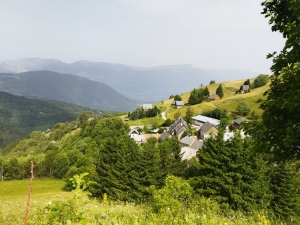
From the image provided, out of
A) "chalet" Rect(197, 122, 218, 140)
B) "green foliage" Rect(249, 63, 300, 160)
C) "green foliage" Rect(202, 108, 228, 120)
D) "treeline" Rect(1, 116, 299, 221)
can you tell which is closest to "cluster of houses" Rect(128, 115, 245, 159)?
"chalet" Rect(197, 122, 218, 140)

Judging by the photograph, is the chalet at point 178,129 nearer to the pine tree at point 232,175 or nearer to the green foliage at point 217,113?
the green foliage at point 217,113

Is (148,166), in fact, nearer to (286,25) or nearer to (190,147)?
(286,25)

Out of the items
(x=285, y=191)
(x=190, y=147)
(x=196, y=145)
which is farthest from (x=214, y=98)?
(x=285, y=191)

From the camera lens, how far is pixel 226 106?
13062 cm

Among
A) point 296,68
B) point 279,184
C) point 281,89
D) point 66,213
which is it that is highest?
point 296,68

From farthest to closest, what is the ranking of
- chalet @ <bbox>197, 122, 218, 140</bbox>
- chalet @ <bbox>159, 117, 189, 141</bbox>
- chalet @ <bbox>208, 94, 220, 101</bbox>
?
chalet @ <bbox>208, 94, 220, 101</bbox> → chalet @ <bbox>159, 117, 189, 141</bbox> → chalet @ <bbox>197, 122, 218, 140</bbox>

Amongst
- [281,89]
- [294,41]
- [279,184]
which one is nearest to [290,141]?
[281,89]

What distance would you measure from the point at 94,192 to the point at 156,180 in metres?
11.1

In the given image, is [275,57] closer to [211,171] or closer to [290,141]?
[290,141]

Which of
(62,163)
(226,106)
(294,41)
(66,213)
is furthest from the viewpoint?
(226,106)

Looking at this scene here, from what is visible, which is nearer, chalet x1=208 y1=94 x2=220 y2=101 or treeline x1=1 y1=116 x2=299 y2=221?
treeline x1=1 y1=116 x2=299 y2=221

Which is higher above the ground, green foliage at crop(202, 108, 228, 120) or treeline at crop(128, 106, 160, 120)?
green foliage at crop(202, 108, 228, 120)

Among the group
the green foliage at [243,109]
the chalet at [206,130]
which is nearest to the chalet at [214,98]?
the green foliage at [243,109]

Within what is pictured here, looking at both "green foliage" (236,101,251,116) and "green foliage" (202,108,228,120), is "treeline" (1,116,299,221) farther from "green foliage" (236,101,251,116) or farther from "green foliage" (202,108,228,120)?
"green foliage" (236,101,251,116)
